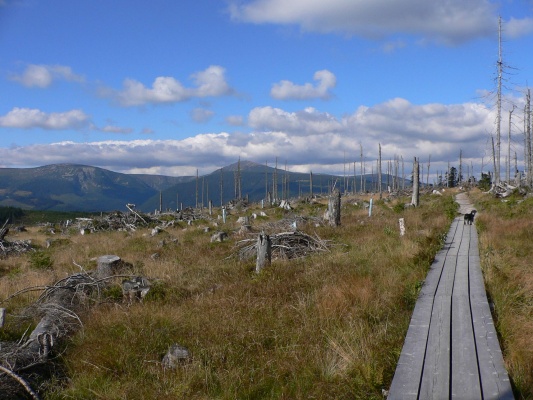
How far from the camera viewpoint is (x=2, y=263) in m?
15.7

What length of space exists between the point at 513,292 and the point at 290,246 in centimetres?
651

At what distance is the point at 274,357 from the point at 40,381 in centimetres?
269

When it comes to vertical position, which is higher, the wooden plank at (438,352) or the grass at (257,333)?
the wooden plank at (438,352)

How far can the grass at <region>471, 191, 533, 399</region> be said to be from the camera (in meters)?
4.64

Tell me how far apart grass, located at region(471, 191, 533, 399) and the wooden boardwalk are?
0.18 m

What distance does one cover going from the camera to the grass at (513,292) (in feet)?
15.2

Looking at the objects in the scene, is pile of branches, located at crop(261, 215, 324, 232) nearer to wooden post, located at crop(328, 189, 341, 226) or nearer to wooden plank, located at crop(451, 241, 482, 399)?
wooden post, located at crop(328, 189, 341, 226)

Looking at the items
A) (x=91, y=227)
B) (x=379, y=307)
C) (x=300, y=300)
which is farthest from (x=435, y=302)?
(x=91, y=227)

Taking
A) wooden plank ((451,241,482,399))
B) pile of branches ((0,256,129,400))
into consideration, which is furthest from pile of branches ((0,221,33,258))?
wooden plank ((451,241,482,399))

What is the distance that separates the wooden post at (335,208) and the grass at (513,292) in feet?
19.5

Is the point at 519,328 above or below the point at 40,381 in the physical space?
above

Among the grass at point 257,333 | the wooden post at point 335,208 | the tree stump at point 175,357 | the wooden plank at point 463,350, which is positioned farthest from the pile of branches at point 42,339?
the wooden post at point 335,208

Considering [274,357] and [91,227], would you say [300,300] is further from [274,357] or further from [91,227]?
[91,227]

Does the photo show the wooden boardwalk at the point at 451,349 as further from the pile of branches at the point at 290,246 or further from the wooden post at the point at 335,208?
the wooden post at the point at 335,208
